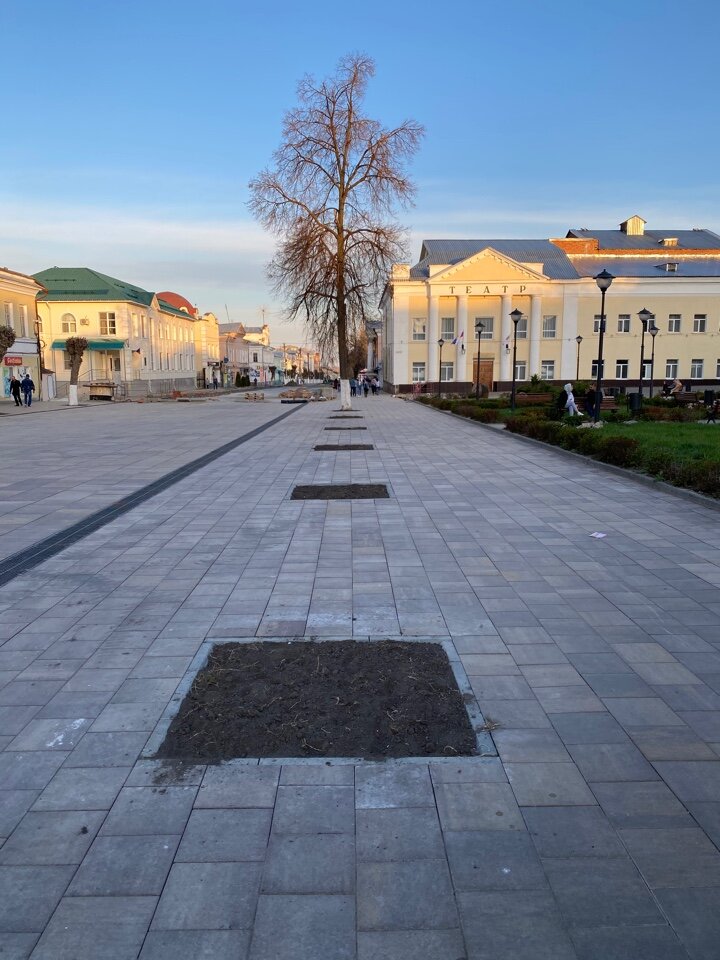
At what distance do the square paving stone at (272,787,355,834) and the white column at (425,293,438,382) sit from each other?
183 feet

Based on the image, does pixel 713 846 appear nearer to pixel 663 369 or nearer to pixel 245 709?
pixel 245 709

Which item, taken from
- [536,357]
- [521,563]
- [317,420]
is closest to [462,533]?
[521,563]

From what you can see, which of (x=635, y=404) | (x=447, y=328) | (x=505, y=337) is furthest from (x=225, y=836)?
(x=447, y=328)

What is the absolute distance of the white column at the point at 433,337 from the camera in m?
57.7

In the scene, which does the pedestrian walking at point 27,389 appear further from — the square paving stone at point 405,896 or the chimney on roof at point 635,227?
the chimney on roof at point 635,227

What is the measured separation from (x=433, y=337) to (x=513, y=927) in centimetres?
5726

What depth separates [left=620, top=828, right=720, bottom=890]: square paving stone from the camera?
2.38 meters

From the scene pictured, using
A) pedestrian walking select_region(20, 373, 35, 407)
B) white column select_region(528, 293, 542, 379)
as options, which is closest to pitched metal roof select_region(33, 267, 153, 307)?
pedestrian walking select_region(20, 373, 35, 407)

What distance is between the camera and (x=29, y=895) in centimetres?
230

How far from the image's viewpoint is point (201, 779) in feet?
9.63

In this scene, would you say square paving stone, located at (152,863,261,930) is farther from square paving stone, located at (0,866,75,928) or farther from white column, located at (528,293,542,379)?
white column, located at (528,293,542,379)

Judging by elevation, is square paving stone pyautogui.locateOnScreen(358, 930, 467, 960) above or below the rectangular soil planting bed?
below

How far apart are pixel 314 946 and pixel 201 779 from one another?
3.24 feet

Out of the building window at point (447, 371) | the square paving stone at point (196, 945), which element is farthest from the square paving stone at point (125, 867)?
the building window at point (447, 371)
